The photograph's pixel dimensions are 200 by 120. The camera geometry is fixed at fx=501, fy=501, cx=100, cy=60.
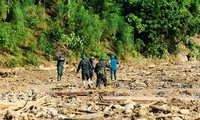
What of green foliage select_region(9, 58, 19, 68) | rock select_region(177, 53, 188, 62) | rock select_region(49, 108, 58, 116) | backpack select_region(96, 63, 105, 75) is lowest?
rock select_region(49, 108, 58, 116)

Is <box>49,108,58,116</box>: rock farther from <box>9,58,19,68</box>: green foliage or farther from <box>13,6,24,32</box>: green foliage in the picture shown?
<box>13,6,24,32</box>: green foliage

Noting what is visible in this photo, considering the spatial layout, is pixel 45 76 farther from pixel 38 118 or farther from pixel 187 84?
pixel 38 118

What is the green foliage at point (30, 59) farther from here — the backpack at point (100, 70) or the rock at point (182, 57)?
the rock at point (182, 57)

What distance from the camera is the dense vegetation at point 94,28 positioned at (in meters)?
34.5

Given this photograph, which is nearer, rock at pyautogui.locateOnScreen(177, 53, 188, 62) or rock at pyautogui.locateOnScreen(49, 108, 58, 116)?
rock at pyautogui.locateOnScreen(49, 108, 58, 116)

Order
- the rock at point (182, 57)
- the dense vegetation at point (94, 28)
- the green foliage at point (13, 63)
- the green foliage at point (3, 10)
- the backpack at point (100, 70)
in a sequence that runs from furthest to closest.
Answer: the rock at point (182, 57) < the dense vegetation at point (94, 28) < the green foliage at point (3, 10) < the green foliage at point (13, 63) < the backpack at point (100, 70)

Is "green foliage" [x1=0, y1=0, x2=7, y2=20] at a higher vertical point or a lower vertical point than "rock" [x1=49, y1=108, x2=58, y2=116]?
higher

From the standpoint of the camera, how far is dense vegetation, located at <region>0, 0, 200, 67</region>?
113ft

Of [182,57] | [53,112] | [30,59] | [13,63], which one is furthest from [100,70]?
[182,57]

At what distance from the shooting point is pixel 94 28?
1516 inches

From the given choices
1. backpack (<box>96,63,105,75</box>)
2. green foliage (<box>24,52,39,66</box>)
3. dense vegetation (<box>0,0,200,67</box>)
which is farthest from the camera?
dense vegetation (<box>0,0,200,67</box>)

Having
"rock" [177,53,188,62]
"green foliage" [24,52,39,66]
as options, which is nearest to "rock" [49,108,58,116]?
"green foliage" [24,52,39,66]

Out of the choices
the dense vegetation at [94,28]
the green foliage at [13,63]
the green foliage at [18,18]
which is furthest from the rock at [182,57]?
the green foliage at [13,63]

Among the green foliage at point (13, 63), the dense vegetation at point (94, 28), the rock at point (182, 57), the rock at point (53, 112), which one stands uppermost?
the dense vegetation at point (94, 28)
